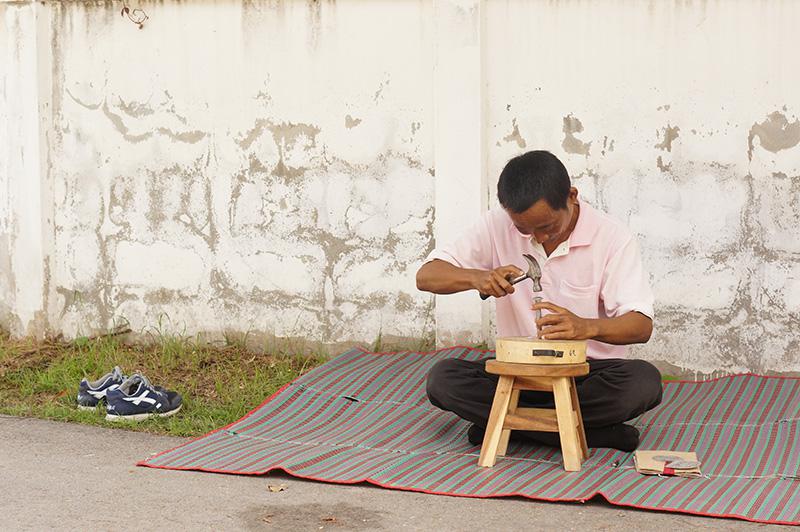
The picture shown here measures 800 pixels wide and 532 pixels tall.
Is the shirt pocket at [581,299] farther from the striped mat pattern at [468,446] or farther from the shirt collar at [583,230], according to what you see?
the striped mat pattern at [468,446]

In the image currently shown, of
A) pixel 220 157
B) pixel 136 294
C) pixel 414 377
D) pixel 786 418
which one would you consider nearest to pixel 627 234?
pixel 786 418

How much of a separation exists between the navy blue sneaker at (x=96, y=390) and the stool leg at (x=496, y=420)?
7.60 feet

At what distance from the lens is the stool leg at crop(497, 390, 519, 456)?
5.13m

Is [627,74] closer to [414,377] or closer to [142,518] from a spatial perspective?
[414,377]

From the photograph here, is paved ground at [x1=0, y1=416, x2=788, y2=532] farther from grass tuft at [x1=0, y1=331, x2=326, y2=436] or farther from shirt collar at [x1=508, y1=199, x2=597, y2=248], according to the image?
shirt collar at [x1=508, y1=199, x2=597, y2=248]

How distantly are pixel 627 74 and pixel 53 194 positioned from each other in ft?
12.6

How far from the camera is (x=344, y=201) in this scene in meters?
7.22

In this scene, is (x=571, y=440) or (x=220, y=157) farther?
(x=220, y=157)

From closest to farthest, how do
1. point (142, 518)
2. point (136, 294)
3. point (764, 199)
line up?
1. point (142, 518)
2. point (764, 199)
3. point (136, 294)

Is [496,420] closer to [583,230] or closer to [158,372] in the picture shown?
[583,230]

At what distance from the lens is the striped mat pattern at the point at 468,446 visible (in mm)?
4723

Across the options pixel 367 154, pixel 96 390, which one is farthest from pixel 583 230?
pixel 96 390

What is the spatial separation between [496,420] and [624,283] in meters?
0.84

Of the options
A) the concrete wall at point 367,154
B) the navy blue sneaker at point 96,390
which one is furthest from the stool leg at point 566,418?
the navy blue sneaker at point 96,390
